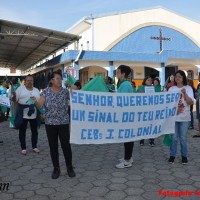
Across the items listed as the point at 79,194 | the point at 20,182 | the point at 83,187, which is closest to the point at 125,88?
the point at 83,187

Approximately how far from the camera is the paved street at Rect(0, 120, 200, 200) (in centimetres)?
402

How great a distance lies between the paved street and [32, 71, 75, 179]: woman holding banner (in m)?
0.40

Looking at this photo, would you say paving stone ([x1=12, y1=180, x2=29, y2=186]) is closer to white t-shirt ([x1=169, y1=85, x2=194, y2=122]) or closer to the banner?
the banner

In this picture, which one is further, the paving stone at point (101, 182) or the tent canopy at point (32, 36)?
the tent canopy at point (32, 36)

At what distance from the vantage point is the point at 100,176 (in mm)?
4777

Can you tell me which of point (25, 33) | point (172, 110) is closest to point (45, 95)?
point (172, 110)

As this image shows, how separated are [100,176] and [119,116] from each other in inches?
41.2

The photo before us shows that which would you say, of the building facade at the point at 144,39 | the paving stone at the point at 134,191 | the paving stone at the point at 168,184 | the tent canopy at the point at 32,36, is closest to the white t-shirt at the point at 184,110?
the paving stone at the point at 168,184

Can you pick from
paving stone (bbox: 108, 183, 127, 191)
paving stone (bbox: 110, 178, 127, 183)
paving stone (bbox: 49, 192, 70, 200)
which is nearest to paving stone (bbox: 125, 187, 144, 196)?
paving stone (bbox: 108, 183, 127, 191)

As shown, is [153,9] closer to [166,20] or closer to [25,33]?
[166,20]

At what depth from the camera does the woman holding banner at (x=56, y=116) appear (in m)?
4.60

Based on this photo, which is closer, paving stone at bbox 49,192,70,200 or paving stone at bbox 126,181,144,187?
paving stone at bbox 49,192,70,200

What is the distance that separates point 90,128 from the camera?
478 centimetres

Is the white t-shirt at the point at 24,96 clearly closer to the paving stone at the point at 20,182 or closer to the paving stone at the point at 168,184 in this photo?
the paving stone at the point at 20,182
